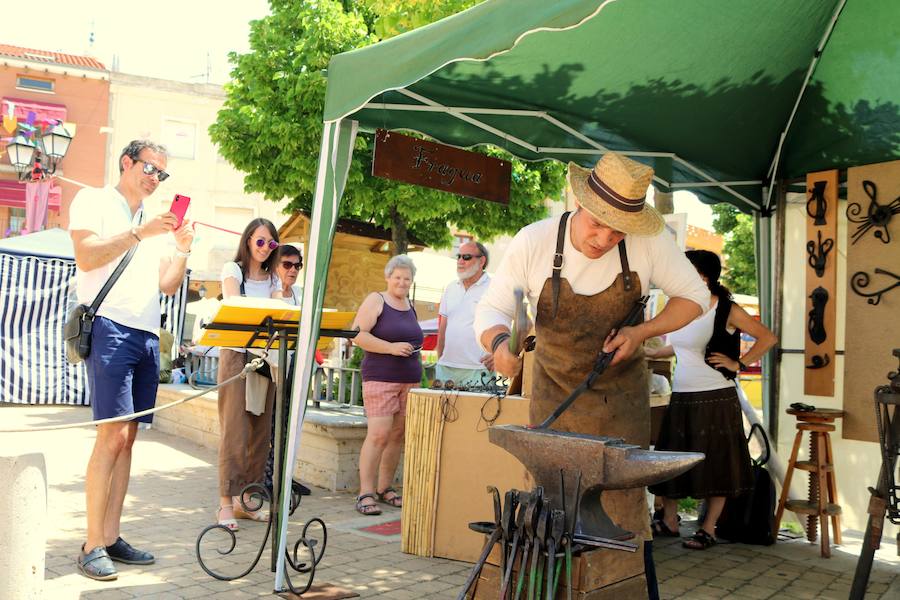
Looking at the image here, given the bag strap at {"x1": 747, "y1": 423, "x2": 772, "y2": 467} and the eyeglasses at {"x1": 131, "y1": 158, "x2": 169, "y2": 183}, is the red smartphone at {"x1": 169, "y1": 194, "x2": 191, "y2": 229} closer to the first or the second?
the eyeglasses at {"x1": 131, "y1": 158, "x2": 169, "y2": 183}

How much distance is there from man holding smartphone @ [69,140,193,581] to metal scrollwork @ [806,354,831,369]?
420 cm

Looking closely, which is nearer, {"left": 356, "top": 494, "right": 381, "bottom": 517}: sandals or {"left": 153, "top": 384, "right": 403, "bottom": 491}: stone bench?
{"left": 356, "top": 494, "right": 381, "bottom": 517}: sandals

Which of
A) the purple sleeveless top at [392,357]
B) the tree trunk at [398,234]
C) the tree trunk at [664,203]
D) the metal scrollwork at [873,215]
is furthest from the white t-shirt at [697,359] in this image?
the tree trunk at [398,234]

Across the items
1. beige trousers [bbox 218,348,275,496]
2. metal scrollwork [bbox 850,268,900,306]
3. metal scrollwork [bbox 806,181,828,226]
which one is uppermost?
metal scrollwork [bbox 806,181,828,226]

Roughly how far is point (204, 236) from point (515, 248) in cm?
2572

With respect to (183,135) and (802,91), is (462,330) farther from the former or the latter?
(183,135)

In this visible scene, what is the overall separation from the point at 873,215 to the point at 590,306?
3256mm

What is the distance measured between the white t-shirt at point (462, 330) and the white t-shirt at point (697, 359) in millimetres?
1508

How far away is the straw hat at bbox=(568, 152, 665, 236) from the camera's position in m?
2.87

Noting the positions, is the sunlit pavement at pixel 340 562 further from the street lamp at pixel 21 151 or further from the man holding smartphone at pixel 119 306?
the street lamp at pixel 21 151

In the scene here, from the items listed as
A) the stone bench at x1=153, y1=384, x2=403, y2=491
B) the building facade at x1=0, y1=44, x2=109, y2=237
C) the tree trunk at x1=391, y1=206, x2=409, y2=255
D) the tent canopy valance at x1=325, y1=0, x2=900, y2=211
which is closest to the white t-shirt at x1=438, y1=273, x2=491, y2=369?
the stone bench at x1=153, y1=384, x2=403, y2=491

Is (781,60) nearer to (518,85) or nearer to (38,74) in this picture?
(518,85)

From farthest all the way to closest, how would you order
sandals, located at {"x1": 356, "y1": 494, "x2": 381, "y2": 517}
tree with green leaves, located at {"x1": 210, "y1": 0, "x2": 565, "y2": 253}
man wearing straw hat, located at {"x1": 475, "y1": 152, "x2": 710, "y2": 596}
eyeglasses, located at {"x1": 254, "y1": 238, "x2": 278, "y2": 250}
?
tree with green leaves, located at {"x1": 210, "y1": 0, "x2": 565, "y2": 253}
sandals, located at {"x1": 356, "y1": 494, "x2": 381, "y2": 517}
eyeglasses, located at {"x1": 254, "y1": 238, "x2": 278, "y2": 250}
man wearing straw hat, located at {"x1": 475, "y1": 152, "x2": 710, "y2": 596}

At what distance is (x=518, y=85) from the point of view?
5012 millimetres
